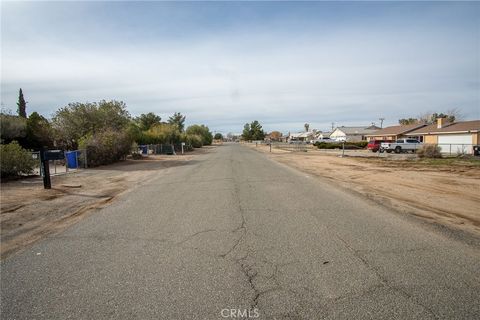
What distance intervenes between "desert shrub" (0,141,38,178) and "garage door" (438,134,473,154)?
43688 mm

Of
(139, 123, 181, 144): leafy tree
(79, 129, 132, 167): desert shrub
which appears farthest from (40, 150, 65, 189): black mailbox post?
(139, 123, 181, 144): leafy tree

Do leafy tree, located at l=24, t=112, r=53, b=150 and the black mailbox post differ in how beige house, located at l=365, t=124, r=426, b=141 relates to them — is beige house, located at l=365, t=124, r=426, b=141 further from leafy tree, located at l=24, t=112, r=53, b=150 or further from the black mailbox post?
the black mailbox post

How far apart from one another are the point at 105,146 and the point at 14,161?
10.4m

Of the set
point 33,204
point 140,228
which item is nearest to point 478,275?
point 140,228

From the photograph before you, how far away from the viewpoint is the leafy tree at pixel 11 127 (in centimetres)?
3238

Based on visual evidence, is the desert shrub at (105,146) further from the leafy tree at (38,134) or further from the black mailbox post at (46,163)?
the black mailbox post at (46,163)

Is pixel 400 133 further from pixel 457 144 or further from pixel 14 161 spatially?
pixel 14 161

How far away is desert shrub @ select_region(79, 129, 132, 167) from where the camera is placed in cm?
2569

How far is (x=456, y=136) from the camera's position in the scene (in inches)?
1907

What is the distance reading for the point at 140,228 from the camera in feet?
24.2

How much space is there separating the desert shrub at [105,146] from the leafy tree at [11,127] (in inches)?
410

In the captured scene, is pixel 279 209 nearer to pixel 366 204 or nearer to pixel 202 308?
pixel 366 204

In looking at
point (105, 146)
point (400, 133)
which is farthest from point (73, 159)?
→ point (400, 133)

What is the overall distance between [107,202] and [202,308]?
8.29 meters
